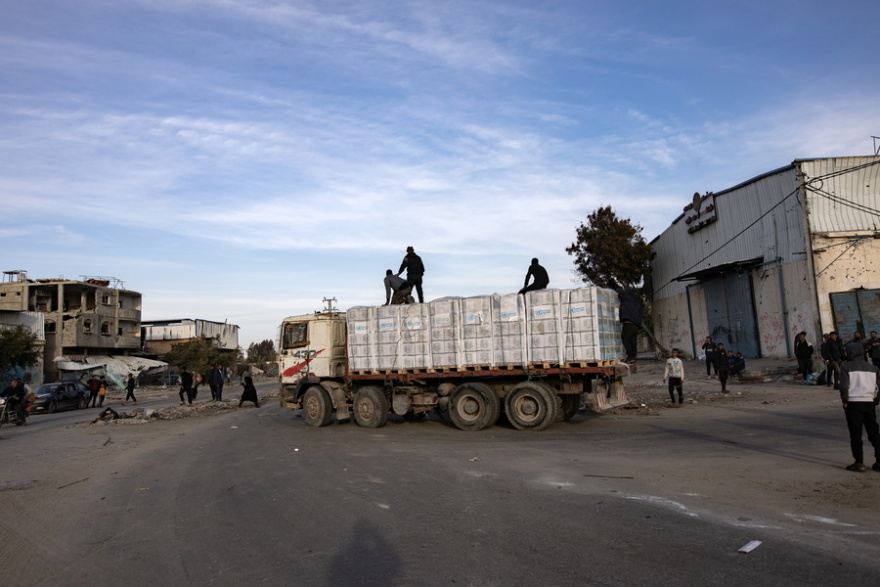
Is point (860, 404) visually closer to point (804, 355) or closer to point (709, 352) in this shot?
point (804, 355)

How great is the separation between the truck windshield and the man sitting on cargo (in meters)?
2.28

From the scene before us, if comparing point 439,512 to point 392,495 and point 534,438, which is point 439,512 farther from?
point 534,438

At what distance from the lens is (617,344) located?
550 inches

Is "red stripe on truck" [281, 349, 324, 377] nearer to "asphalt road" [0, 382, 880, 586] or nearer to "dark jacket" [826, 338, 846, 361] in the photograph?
"asphalt road" [0, 382, 880, 586]

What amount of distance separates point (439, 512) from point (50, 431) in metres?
17.1

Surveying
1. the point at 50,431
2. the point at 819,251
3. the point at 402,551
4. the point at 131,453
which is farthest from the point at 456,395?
the point at 819,251

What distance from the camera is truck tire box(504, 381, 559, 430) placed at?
13.2 metres

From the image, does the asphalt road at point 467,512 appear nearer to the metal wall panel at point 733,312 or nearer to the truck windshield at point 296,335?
the truck windshield at point 296,335

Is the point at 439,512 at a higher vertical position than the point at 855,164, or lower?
lower

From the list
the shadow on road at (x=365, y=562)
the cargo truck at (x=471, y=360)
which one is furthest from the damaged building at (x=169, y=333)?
the shadow on road at (x=365, y=562)

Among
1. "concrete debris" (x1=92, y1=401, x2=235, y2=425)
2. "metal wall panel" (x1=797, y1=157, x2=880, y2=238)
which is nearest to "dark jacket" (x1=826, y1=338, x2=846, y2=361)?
"metal wall panel" (x1=797, y1=157, x2=880, y2=238)

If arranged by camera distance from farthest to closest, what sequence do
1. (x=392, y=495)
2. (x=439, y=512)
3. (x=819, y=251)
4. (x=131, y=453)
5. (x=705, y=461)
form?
1. (x=819, y=251)
2. (x=131, y=453)
3. (x=705, y=461)
4. (x=392, y=495)
5. (x=439, y=512)

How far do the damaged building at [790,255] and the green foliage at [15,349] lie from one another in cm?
4249

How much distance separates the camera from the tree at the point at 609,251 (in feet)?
116
